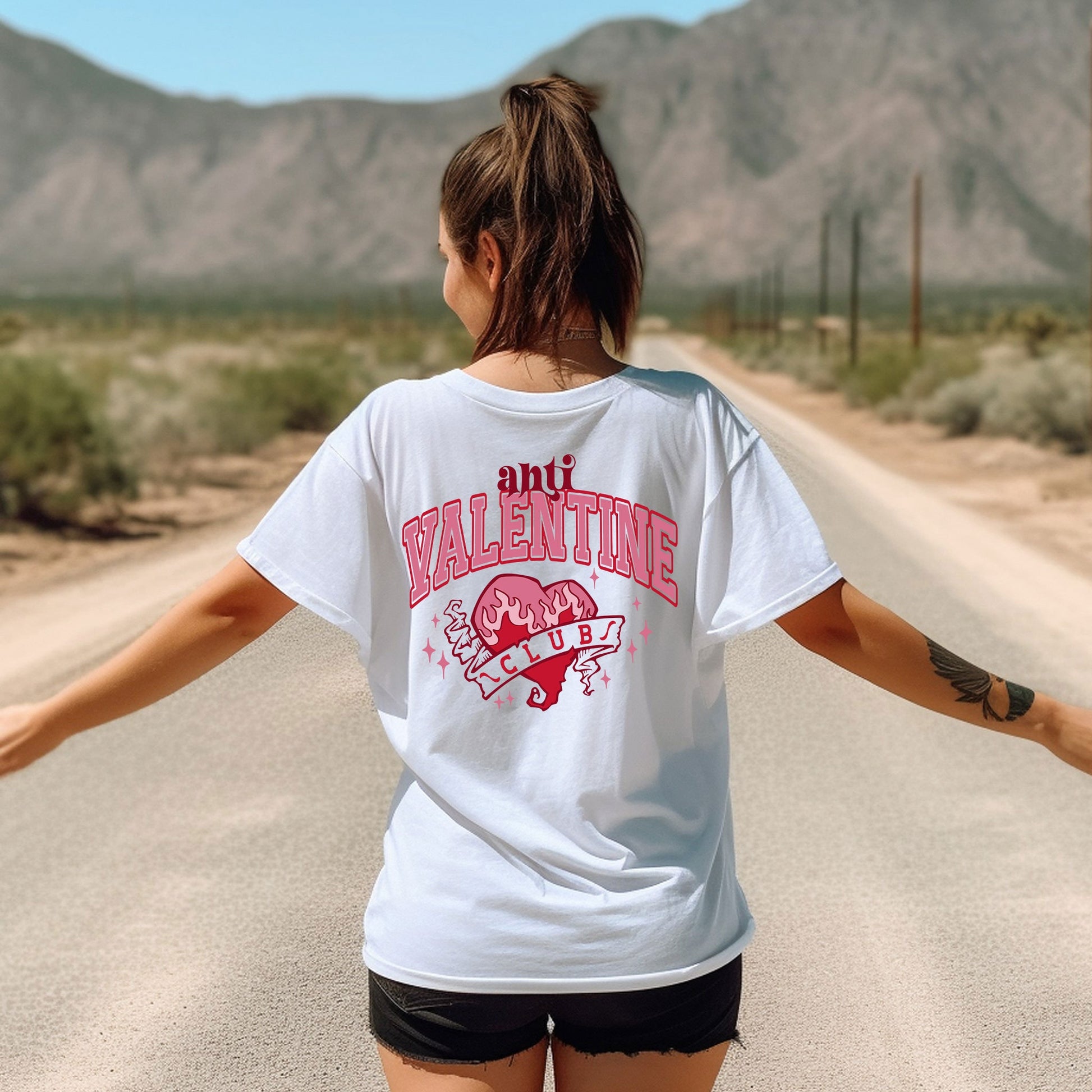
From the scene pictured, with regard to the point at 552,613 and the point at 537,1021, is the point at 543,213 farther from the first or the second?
the point at 537,1021

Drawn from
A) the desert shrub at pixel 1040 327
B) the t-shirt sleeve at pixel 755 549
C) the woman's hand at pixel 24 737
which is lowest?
the desert shrub at pixel 1040 327

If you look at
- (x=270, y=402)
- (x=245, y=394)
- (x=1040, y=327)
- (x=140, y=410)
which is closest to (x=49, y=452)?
(x=140, y=410)

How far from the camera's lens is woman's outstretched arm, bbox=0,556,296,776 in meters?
1.70

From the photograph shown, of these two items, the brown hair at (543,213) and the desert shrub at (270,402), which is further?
the desert shrub at (270,402)

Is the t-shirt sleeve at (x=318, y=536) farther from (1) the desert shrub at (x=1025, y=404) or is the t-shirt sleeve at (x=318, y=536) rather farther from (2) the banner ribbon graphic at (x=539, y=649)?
(1) the desert shrub at (x=1025, y=404)

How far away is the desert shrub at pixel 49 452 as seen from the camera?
598 inches

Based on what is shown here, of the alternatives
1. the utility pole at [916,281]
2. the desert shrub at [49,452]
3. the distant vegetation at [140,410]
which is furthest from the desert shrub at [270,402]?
the utility pole at [916,281]

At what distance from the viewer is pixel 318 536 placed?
1658mm

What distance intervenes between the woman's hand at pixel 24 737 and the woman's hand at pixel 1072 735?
118 cm

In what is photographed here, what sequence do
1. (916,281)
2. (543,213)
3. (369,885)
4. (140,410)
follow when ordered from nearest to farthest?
(543,213) < (369,885) < (140,410) < (916,281)

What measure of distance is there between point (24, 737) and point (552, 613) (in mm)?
638

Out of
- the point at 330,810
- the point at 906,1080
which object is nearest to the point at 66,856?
the point at 330,810

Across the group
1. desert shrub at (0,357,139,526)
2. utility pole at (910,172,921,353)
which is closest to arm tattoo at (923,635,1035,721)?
desert shrub at (0,357,139,526)

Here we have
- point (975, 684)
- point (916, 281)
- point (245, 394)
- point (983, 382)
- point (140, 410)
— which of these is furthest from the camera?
point (916, 281)
